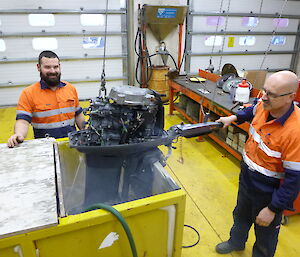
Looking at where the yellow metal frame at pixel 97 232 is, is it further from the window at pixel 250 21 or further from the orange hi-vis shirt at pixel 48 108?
the window at pixel 250 21

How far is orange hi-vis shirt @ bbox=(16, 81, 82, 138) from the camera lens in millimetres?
1980

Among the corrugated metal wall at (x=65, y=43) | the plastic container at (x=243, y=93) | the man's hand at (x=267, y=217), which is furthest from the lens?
the corrugated metal wall at (x=65, y=43)

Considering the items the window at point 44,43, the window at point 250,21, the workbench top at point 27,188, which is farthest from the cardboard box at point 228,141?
the window at point 250,21

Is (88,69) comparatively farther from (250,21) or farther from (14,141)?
(14,141)

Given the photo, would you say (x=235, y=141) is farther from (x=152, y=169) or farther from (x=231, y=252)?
(x=152, y=169)

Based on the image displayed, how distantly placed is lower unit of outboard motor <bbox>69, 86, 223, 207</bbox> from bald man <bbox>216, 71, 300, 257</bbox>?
0.29 m

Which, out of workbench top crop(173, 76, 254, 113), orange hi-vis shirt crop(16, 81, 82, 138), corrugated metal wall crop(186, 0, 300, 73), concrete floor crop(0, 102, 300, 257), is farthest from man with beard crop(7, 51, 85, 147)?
corrugated metal wall crop(186, 0, 300, 73)

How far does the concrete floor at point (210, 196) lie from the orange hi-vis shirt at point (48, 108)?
3.31ft

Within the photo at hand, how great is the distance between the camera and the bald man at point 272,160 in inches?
50.6

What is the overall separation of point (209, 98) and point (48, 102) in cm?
206

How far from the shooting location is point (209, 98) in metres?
3.32

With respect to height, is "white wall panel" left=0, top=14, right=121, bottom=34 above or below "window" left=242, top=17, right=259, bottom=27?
below

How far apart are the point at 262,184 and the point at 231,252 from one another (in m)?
0.79

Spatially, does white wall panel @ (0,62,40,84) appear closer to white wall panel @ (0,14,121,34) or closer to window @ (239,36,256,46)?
white wall panel @ (0,14,121,34)
